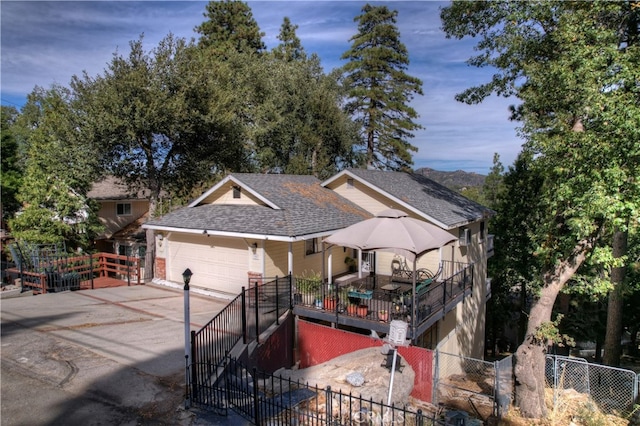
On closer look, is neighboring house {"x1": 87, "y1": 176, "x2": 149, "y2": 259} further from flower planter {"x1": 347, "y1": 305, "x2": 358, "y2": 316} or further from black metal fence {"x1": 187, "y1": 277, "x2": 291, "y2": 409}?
flower planter {"x1": 347, "y1": 305, "x2": 358, "y2": 316}

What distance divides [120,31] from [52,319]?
47.8ft

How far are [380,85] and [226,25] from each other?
17.0m

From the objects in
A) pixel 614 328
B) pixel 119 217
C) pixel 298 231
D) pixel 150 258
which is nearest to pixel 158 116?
pixel 150 258

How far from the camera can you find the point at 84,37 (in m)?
19.2

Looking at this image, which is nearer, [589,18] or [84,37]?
[589,18]

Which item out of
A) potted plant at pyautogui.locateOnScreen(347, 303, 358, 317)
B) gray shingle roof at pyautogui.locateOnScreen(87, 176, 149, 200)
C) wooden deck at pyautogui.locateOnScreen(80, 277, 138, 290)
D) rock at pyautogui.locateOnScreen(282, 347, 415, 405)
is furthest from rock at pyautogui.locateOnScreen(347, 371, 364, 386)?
gray shingle roof at pyautogui.locateOnScreen(87, 176, 149, 200)

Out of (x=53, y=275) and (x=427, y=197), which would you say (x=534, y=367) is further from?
(x=53, y=275)

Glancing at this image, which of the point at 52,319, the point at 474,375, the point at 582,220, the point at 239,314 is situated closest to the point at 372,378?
the point at 239,314

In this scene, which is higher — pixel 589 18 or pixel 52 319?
pixel 589 18

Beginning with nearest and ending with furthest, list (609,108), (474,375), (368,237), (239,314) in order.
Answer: (609,108)
(239,314)
(368,237)
(474,375)

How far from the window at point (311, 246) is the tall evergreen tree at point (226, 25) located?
29.4 m

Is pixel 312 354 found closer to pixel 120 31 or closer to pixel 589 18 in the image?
pixel 589 18

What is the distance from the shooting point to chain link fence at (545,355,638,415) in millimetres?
10047

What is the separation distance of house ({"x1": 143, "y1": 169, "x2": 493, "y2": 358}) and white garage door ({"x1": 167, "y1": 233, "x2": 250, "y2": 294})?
0.12ft
